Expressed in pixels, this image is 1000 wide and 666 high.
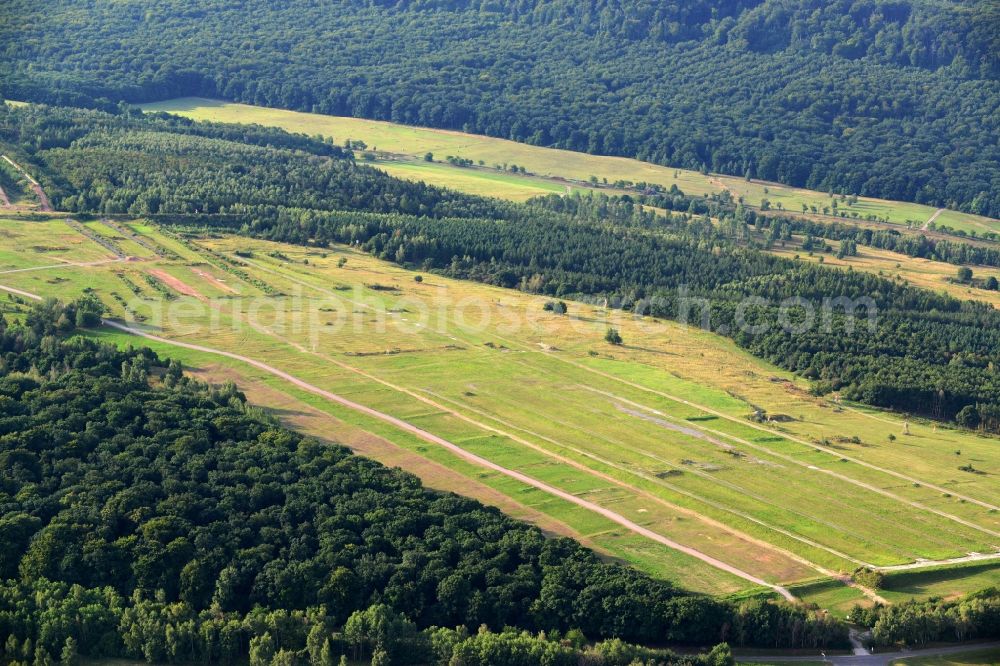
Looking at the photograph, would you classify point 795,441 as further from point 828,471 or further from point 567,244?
point 567,244

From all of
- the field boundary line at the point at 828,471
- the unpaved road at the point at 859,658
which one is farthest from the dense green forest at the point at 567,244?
the unpaved road at the point at 859,658

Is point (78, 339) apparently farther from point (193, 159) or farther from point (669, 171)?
point (669, 171)

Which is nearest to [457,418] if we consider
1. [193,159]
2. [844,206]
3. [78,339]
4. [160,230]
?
[78,339]

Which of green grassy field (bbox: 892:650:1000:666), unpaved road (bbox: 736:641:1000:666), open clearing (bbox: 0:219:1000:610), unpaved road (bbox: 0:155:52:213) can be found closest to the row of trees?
unpaved road (bbox: 736:641:1000:666)

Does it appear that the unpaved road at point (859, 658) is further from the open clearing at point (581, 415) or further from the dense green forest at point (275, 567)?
the open clearing at point (581, 415)

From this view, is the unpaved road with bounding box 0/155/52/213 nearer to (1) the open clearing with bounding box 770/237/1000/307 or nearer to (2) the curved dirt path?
(2) the curved dirt path

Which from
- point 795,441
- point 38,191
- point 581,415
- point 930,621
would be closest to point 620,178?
point 38,191
